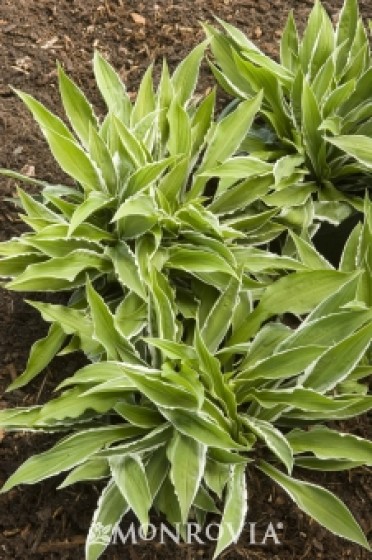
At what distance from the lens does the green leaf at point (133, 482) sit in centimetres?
180

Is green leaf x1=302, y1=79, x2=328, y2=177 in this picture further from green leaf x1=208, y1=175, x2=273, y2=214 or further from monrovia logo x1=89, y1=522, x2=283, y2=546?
monrovia logo x1=89, y1=522, x2=283, y2=546

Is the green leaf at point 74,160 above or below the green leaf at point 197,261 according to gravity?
above

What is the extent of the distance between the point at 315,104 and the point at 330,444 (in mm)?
1080

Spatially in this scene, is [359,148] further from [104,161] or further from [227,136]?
[104,161]

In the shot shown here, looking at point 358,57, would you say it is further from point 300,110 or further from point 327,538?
point 327,538

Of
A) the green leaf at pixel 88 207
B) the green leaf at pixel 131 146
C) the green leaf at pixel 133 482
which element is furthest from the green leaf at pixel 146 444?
the green leaf at pixel 131 146

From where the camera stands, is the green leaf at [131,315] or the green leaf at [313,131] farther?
the green leaf at [313,131]

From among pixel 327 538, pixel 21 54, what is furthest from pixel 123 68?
pixel 327 538

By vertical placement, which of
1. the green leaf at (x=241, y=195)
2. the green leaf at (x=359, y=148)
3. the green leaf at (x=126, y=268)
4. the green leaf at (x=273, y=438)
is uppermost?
the green leaf at (x=359, y=148)

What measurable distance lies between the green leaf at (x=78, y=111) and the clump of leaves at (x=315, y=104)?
1.70 ft

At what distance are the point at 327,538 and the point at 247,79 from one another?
1483 millimetres

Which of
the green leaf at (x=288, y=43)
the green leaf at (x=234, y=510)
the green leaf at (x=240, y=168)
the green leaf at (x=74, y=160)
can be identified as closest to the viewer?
the green leaf at (x=234, y=510)

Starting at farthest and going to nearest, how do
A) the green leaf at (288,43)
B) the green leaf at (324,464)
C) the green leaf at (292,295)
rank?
the green leaf at (288,43)
the green leaf at (292,295)
the green leaf at (324,464)

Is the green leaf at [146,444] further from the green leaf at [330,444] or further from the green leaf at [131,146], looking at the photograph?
the green leaf at [131,146]
